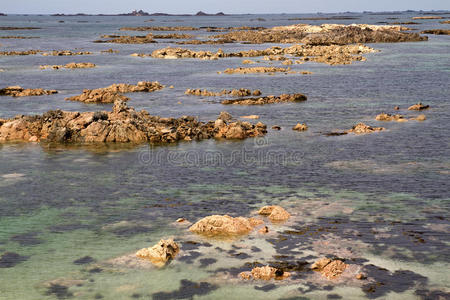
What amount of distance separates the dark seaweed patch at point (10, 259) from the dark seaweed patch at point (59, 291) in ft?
9.12

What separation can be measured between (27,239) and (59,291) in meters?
5.44

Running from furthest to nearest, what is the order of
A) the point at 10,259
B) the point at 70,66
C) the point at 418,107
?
the point at 70,66 < the point at 418,107 < the point at 10,259

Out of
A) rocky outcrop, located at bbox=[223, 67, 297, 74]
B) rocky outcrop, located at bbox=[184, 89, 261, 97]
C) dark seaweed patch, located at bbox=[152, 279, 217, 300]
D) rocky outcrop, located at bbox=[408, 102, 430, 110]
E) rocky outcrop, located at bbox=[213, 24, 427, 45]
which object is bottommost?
dark seaweed patch, located at bbox=[152, 279, 217, 300]

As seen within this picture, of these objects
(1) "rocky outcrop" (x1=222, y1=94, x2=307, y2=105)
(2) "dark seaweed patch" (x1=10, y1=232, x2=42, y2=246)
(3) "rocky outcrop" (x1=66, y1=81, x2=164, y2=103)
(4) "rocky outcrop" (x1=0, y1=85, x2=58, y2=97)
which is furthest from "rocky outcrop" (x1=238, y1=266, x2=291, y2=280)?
(4) "rocky outcrop" (x1=0, y1=85, x2=58, y2=97)

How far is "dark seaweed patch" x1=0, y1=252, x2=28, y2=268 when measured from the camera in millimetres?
19922

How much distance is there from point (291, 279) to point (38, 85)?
2399 inches

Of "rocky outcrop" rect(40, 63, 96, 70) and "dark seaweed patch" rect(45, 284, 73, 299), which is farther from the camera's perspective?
"rocky outcrop" rect(40, 63, 96, 70)

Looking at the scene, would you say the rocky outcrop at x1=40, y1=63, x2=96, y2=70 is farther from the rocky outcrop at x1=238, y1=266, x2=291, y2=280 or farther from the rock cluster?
the rocky outcrop at x1=238, y1=266, x2=291, y2=280

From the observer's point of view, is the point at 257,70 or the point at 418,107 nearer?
the point at 418,107

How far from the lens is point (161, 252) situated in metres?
19.8

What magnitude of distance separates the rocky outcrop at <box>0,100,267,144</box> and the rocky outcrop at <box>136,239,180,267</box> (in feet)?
65.6

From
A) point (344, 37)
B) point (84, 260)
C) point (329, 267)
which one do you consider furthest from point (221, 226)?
point (344, 37)

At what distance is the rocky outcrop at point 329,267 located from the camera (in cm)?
1837

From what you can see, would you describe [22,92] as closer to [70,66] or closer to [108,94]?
[108,94]
